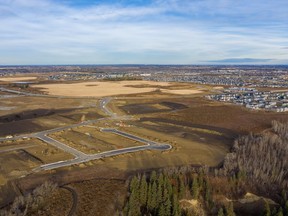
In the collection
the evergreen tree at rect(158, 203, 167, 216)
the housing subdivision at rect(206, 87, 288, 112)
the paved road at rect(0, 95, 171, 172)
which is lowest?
the evergreen tree at rect(158, 203, 167, 216)

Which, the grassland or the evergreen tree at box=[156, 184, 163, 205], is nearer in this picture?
the evergreen tree at box=[156, 184, 163, 205]

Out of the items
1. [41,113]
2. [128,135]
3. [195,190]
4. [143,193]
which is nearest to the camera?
[143,193]

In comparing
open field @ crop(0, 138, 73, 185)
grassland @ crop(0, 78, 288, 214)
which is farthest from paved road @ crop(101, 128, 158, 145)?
open field @ crop(0, 138, 73, 185)

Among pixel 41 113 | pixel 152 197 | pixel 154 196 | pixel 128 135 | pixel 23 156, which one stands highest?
pixel 41 113

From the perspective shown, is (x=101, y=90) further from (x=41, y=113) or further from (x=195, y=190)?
(x=195, y=190)

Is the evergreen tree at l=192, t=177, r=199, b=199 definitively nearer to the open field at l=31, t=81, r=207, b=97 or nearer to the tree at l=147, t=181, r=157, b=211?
the tree at l=147, t=181, r=157, b=211

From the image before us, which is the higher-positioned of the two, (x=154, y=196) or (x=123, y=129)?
(x=123, y=129)

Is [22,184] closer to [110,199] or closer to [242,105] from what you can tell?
[110,199]

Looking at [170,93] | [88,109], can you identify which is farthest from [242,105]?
[88,109]

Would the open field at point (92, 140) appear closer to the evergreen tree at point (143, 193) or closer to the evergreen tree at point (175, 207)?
the evergreen tree at point (143, 193)

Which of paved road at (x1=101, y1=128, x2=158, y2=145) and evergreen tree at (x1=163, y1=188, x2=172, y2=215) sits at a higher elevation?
paved road at (x1=101, y1=128, x2=158, y2=145)

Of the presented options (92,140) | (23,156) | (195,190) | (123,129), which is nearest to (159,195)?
(195,190)
